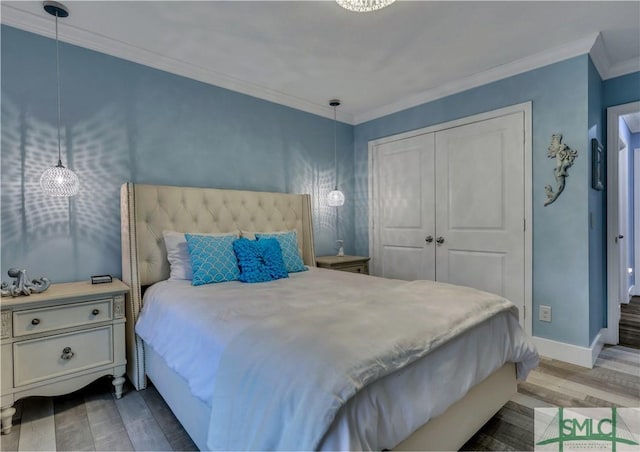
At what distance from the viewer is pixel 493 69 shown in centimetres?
299

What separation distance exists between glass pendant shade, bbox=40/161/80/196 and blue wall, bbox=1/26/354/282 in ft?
0.77

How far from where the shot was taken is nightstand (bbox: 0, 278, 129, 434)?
1.78m

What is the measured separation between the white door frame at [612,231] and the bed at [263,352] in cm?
179

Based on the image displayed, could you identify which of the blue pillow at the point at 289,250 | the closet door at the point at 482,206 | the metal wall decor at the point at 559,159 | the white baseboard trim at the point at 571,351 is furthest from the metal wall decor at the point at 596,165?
the blue pillow at the point at 289,250

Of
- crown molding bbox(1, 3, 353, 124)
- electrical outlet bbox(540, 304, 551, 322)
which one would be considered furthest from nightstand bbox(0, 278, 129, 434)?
electrical outlet bbox(540, 304, 551, 322)

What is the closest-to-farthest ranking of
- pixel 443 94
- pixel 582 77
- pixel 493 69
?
pixel 582 77 → pixel 493 69 → pixel 443 94

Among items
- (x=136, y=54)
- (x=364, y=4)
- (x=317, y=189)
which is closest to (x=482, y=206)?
(x=317, y=189)

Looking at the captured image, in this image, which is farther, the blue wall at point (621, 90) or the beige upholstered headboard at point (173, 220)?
the blue wall at point (621, 90)

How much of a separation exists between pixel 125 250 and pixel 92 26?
1585mm

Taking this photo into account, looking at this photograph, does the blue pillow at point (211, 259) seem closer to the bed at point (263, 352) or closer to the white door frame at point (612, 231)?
the bed at point (263, 352)

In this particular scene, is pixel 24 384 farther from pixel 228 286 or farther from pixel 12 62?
pixel 12 62

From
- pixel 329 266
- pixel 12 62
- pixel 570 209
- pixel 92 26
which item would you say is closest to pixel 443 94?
pixel 570 209

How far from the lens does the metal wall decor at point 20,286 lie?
1874 mm

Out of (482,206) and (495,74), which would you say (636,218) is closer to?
(482,206)
